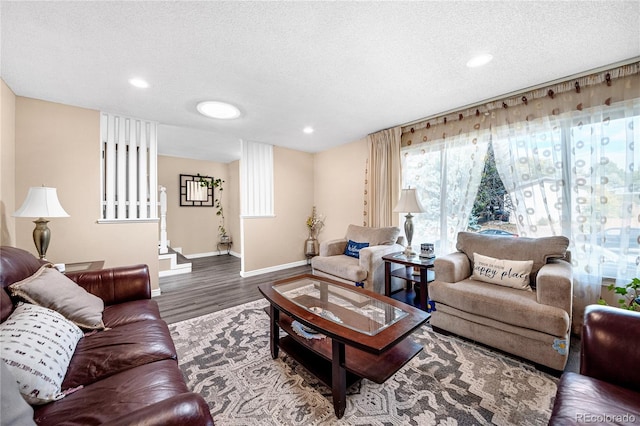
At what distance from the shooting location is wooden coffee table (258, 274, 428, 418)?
1.33m

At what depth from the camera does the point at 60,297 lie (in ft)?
4.54

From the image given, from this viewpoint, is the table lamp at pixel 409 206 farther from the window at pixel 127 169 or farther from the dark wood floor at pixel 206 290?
the window at pixel 127 169

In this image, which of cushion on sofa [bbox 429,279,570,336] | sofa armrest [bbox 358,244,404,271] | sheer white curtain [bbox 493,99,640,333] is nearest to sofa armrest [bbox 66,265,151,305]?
sofa armrest [bbox 358,244,404,271]

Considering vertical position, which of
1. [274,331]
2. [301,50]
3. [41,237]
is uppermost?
[301,50]

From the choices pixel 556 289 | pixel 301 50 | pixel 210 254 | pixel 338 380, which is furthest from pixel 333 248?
pixel 210 254

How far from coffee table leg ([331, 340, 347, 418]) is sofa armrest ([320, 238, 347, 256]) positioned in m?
2.24

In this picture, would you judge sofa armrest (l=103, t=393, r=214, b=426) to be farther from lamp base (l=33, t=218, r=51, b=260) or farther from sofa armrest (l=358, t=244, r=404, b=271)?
lamp base (l=33, t=218, r=51, b=260)

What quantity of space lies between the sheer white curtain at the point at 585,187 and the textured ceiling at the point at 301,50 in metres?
0.48

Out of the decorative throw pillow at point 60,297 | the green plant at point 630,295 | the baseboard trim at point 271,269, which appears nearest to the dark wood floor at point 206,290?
the baseboard trim at point 271,269

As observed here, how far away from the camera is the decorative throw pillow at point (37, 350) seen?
0.86 metres

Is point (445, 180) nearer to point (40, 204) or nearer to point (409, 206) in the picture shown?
point (409, 206)

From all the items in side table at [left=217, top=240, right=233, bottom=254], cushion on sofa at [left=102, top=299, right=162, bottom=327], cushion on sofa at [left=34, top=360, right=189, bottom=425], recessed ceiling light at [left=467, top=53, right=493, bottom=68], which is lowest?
side table at [left=217, top=240, right=233, bottom=254]

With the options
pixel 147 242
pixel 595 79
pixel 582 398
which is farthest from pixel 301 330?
pixel 595 79

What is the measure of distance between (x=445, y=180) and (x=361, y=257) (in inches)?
59.6
